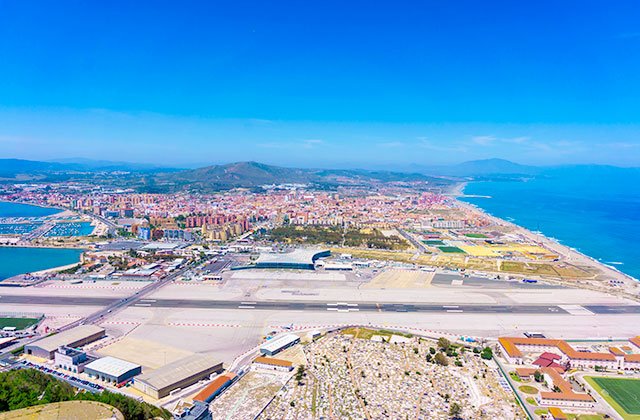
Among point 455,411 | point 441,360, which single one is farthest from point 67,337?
point 455,411

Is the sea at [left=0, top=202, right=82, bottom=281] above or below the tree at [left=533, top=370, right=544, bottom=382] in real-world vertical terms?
below

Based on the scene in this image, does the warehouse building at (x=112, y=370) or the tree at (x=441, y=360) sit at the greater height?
the warehouse building at (x=112, y=370)

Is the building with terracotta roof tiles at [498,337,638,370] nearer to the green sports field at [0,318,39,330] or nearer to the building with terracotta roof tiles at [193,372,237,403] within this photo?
the building with terracotta roof tiles at [193,372,237,403]

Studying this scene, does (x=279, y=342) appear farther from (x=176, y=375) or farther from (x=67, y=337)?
(x=67, y=337)

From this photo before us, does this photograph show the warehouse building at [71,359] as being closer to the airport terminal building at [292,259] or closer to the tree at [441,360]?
the tree at [441,360]

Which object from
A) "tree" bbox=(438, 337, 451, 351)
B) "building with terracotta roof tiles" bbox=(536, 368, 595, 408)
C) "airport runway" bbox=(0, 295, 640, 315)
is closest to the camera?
"building with terracotta roof tiles" bbox=(536, 368, 595, 408)

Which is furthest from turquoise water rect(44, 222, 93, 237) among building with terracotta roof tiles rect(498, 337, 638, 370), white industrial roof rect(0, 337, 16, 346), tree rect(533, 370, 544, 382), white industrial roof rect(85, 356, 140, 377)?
tree rect(533, 370, 544, 382)

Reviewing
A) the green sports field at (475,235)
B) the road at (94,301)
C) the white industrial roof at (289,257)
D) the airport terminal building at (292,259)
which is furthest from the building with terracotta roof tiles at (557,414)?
the green sports field at (475,235)
